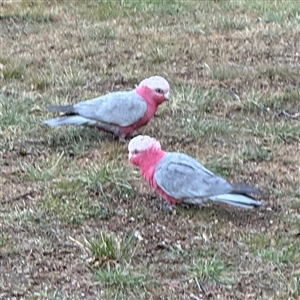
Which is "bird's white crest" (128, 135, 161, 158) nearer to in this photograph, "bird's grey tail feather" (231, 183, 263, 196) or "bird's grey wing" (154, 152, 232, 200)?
"bird's grey wing" (154, 152, 232, 200)

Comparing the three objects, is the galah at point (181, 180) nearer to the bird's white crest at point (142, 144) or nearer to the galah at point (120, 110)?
the bird's white crest at point (142, 144)

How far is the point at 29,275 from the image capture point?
3.51 m

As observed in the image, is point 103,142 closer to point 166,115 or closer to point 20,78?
point 166,115

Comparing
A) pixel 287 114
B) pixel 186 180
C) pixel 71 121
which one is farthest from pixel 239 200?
Result: pixel 287 114

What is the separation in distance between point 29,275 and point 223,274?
90 cm

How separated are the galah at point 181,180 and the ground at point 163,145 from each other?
4.7 inches

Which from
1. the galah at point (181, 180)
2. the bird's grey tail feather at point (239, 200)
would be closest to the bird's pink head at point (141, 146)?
the galah at point (181, 180)

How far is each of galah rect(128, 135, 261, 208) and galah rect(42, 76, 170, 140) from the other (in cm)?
75

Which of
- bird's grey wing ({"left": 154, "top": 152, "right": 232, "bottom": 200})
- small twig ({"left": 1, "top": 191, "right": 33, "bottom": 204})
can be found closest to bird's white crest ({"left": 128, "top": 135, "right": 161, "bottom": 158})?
bird's grey wing ({"left": 154, "top": 152, "right": 232, "bottom": 200})

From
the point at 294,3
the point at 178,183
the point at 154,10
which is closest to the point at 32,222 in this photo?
the point at 178,183

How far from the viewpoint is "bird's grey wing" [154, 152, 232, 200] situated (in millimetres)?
3934

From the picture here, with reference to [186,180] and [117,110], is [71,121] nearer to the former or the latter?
[117,110]

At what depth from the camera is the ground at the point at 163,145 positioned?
3498 mm

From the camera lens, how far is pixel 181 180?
3.99m
